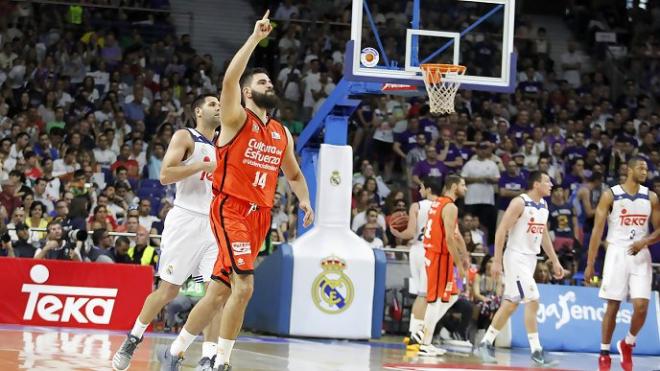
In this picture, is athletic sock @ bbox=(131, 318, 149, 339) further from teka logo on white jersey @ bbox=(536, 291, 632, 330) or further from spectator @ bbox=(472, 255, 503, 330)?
teka logo on white jersey @ bbox=(536, 291, 632, 330)

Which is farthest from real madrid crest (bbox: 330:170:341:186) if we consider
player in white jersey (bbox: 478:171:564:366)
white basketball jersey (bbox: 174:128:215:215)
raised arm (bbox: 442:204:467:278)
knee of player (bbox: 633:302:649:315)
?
white basketball jersey (bbox: 174:128:215:215)

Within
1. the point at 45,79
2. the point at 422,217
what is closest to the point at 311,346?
the point at 422,217

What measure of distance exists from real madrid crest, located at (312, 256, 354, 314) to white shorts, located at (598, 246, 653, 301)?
392 centimetres

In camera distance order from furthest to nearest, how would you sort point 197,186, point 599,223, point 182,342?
point 599,223, point 197,186, point 182,342

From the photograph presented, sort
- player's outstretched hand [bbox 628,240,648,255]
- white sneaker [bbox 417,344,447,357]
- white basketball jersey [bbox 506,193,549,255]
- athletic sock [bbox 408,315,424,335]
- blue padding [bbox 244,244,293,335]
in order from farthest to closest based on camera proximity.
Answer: blue padding [bbox 244,244,293,335]
athletic sock [bbox 408,315,424,335]
white basketball jersey [bbox 506,193,549,255]
white sneaker [bbox 417,344,447,357]
player's outstretched hand [bbox 628,240,648,255]

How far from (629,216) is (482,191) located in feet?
23.0

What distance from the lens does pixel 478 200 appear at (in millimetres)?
19516

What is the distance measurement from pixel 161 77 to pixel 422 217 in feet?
27.5

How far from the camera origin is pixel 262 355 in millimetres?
11461

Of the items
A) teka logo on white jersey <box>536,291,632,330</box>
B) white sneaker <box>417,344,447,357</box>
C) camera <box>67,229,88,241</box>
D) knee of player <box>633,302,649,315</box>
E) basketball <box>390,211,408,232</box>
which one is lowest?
white sneaker <box>417,344,447,357</box>

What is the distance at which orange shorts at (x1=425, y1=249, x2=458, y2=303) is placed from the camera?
44.9 ft

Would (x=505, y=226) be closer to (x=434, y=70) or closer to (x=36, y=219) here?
(x=434, y=70)

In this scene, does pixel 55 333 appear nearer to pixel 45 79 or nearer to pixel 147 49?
pixel 45 79

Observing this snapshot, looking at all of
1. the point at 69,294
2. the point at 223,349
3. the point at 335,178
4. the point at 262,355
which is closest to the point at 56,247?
the point at 69,294
